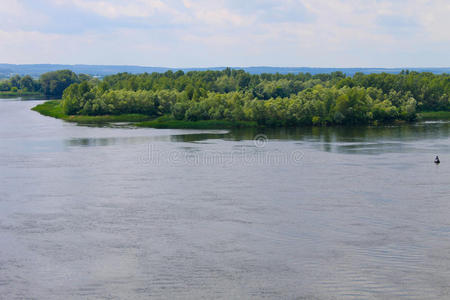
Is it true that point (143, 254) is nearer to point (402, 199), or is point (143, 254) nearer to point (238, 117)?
point (402, 199)

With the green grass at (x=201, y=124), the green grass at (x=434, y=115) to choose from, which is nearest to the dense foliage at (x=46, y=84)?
the green grass at (x=201, y=124)

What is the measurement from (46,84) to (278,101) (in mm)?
66813

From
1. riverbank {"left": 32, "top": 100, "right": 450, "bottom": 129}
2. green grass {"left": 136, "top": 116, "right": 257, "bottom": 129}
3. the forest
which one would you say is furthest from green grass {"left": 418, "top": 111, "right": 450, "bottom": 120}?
green grass {"left": 136, "top": 116, "right": 257, "bottom": 129}

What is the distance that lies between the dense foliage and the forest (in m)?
33.0

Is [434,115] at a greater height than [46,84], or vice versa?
[46,84]

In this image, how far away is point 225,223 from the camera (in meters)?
17.9

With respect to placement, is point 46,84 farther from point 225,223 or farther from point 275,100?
point 225,223

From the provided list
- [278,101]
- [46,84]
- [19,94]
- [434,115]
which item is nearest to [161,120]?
[278,101]

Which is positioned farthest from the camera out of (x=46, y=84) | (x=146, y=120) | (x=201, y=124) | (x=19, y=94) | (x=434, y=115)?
(x=19, y=94)

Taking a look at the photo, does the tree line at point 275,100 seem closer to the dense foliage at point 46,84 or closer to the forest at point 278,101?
the forest at point 278,101

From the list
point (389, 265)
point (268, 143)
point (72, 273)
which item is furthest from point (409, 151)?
point (72, 273)

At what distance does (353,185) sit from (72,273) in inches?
499

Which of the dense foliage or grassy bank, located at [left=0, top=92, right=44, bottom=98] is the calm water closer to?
the dense foliage

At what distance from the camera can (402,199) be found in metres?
20.5
